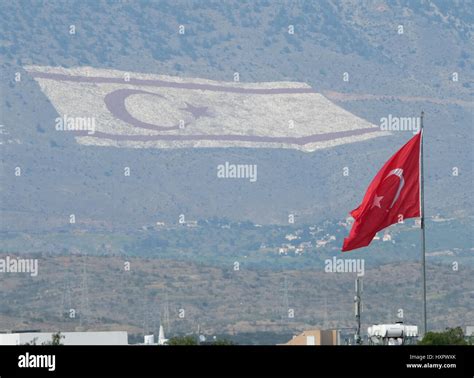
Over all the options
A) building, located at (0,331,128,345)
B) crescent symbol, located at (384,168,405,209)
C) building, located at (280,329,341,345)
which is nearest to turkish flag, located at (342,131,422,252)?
crescent symbol, located at (384,168,405,209)

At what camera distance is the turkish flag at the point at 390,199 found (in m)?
53.1

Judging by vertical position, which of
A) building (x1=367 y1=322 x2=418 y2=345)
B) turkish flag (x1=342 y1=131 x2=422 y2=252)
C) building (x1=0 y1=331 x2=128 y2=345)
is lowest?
building (x1=367 y1=322 x2=418 y2=345)

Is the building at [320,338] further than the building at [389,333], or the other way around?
the building at [320,338]

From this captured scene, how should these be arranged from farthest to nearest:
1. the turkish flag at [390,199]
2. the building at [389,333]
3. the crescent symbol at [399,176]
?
the building at [389,333], the crescent symbol at [399,176], the turkish flag at [390,199]

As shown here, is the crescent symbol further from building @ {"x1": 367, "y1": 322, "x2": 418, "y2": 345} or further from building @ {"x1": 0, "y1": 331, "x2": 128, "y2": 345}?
building @ {"x1": 0, "y1": 331, "x2": 128, "y2": 345}

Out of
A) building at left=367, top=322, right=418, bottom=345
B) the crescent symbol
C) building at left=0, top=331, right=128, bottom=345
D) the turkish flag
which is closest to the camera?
the turkish flag

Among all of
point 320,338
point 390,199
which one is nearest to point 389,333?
point 390,199

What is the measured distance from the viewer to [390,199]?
54.8 metres

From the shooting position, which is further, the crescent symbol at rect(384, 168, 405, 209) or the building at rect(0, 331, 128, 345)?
the building at rect(0, 331, 128, 345)

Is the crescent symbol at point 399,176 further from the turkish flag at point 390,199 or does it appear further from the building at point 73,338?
the building at point 73,338

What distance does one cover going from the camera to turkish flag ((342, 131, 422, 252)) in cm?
5312

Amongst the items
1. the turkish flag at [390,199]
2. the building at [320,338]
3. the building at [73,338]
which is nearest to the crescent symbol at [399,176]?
the turkish flag at [390,199]
